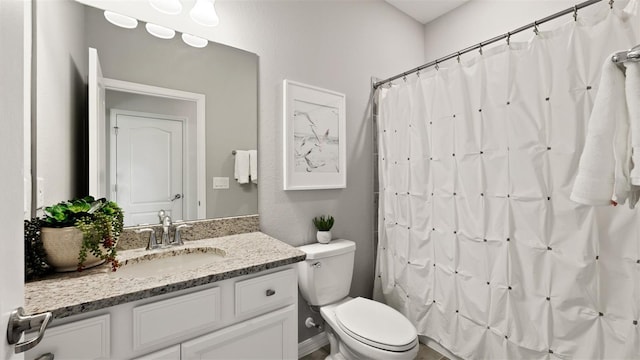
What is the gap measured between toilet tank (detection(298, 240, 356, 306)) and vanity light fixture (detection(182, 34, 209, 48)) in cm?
128

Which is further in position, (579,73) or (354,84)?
(354,84)

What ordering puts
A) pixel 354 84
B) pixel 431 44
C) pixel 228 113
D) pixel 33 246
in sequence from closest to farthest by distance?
1. pixel 33 246
2. pixel 228 113
3. pixel 354 84
4. pixel 431 44

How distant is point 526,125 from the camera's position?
137 cm

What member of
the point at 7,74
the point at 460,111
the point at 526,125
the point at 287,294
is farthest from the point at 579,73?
the point at 7,74

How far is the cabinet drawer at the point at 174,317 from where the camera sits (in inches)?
35.2

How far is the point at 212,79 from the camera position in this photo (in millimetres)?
1578

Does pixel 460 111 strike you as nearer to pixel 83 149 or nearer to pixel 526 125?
pixel 526 125

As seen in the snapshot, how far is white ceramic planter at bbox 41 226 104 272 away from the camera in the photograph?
95 centimetres

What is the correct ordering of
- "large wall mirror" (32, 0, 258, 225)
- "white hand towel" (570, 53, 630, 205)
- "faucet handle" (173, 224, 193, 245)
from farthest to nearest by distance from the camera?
1. "faucet handle" (173, 224, 193, 245)
2. "large wall mirror" (32, 0, 258, 225)
3. "white hand towel" (570, 53, 630, 205)

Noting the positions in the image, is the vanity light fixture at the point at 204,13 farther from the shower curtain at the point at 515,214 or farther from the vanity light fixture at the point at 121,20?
the shower curtain at the point at 515,214

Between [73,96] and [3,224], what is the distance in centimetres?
105

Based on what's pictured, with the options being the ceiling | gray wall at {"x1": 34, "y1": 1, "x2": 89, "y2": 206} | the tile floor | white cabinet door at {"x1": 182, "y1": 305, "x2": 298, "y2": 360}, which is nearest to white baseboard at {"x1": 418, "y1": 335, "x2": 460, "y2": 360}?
the tile floor

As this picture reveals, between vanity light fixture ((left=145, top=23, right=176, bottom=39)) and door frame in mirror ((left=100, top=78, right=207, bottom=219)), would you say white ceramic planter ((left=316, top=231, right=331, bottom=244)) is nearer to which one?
door frame in mirror ((left=100, top=78, right=207, bottom=219))

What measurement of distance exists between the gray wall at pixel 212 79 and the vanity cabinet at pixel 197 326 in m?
0.60
